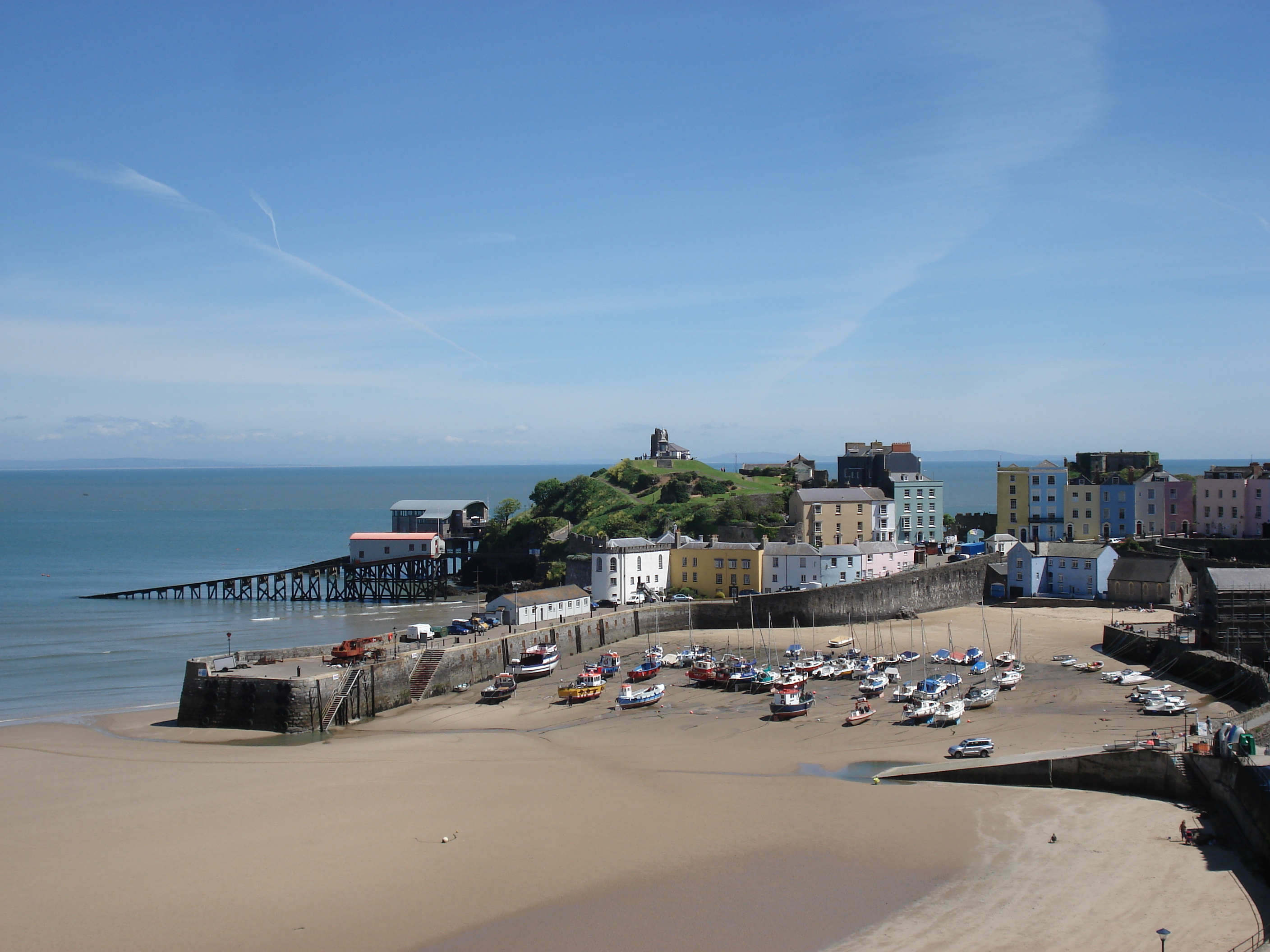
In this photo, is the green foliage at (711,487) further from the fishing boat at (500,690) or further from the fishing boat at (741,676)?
the fishing boat at (500,690)

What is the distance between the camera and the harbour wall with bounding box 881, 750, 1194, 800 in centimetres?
2492

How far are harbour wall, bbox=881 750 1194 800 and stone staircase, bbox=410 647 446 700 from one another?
62.5 ft

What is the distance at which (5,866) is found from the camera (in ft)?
71.9

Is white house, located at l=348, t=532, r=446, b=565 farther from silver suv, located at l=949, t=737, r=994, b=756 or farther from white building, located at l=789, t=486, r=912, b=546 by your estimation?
silver suv, located at l=949, t=737, r=994, b=756

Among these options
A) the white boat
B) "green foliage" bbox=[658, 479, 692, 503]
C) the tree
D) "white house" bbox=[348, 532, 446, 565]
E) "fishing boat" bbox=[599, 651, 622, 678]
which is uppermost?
"green foliage" bbox=[658, 479, 692, 503]

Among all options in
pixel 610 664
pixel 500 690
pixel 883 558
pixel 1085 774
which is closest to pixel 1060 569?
pixel 883 558

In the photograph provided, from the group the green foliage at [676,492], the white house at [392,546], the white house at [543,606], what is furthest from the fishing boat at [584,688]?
the green foliage at [676,492]

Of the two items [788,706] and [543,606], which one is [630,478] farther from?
[788,706]

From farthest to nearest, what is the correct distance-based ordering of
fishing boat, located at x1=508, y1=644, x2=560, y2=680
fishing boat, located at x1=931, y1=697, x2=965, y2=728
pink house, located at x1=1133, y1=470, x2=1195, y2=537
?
pink house, located at x1=1133, y1=470, x2=1195, y2=537, fishing boat, located at x1=508, y1=644, x2=560, y2=680, fishing boat, located at x1=931, y1=697, x2=965, y2=728

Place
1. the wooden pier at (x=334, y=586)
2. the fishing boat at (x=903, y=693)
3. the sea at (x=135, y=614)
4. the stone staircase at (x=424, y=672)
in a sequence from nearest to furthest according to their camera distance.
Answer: the fishing boat at (x=903, y=693), the stone staircase at (x=424, y=672), the sea at (x=135, y=614), the wooden pier at (x=334, y=586)

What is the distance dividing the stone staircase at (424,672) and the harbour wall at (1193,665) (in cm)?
2755

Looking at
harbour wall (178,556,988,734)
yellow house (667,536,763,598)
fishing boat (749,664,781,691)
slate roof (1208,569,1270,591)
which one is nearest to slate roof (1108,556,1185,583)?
harbour wall (178,556,988,734)

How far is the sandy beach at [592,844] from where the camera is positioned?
732 inches

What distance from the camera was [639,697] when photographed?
121 ft
